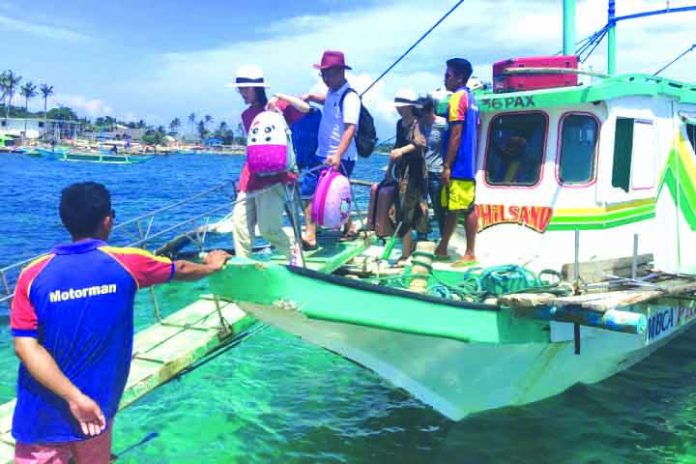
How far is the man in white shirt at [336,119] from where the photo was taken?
6.32 metres

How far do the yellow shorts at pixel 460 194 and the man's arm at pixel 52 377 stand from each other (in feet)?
12.7

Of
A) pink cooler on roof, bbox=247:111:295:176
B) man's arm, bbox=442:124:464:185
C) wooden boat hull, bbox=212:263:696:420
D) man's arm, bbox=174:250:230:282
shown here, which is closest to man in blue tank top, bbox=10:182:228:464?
man's arm, bbox=174:250:230:282

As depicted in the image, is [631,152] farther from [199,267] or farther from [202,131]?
[202,131]

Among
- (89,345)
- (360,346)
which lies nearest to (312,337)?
(360,346)

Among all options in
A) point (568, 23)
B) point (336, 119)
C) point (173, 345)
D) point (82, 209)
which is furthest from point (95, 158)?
point (82, 209)

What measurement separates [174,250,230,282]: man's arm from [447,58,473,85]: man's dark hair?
2.87m

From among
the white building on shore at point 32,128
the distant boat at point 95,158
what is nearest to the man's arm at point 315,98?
the distant boat at point 95,158

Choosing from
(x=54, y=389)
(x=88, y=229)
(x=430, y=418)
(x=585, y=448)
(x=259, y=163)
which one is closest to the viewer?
(x=54, y=389)

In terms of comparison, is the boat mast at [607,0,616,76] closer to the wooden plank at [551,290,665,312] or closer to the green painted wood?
the wooden plank at [551,290,665,312]

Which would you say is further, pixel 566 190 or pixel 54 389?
pixel 566 190

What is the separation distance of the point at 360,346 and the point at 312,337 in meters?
0.38

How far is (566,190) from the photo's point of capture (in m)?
6.53

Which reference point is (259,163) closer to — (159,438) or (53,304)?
(53,304)

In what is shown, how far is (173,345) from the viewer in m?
5.67
